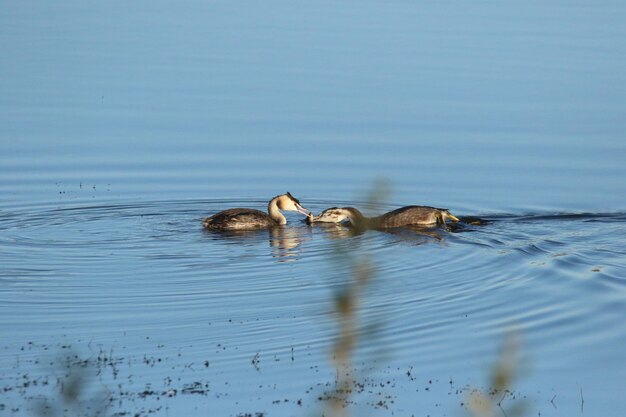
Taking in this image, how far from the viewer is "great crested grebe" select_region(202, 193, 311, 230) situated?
55.1 feet

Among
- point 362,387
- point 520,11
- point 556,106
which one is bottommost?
point 362,387

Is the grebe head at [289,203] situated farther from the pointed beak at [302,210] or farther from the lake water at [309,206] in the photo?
the lake water at [309,206]

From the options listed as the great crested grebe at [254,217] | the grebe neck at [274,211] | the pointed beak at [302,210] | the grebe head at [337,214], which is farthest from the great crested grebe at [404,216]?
the grebe neck at [274,211]

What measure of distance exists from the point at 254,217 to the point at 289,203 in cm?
64

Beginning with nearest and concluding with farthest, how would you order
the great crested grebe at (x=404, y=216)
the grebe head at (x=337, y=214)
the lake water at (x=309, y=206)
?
the lake water at (x=309, y=206), the great crested grebe at (x=404, y=216), the grebe head at (x=337, y=214)

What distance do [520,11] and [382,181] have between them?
31.6 m

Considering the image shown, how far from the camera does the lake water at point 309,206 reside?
10430mm

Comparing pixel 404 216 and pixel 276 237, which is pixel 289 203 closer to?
pixel 276 237

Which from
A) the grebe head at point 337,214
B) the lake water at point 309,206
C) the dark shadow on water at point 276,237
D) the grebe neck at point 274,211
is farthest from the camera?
the grebe neck at point 274,211

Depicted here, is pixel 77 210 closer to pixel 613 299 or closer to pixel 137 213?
pixel 137 213

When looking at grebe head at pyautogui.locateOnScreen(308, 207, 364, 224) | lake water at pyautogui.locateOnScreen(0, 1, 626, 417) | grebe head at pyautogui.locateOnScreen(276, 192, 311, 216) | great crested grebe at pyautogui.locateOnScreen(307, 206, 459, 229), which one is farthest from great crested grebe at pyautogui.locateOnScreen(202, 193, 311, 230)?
great crested grebe at pyautogui.locateOnScreen(307, 206, 459, 229)

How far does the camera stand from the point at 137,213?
17.5 meters

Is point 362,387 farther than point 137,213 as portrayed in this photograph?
No

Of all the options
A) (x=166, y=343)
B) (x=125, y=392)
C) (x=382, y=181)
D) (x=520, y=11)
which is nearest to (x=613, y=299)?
(x=166, y=343)
